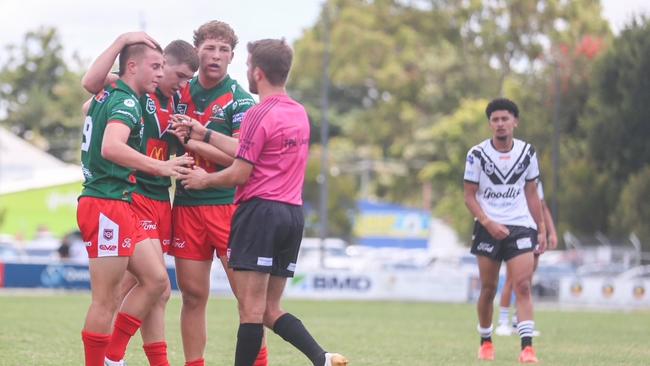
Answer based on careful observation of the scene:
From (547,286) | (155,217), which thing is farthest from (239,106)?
(547,286)

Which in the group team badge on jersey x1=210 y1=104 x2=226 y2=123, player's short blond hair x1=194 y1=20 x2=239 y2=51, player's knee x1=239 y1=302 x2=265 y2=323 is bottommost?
player's knee x1=239 y1=302 x2=265 y2=323

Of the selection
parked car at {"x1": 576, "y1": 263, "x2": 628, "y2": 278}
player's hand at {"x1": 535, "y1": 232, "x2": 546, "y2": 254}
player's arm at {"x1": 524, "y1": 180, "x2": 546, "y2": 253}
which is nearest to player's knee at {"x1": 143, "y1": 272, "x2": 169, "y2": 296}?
player's arm at {"x1": 524, "y1": 180, "x2": 546, "y2": 253}

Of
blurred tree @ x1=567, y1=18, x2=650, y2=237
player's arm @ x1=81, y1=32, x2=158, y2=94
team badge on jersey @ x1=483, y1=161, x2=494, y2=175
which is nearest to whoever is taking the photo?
player's arm @ x1=81, y1=32, x2=158, y2=94

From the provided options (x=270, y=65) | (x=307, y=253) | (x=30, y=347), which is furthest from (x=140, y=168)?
(x=307, y=253)

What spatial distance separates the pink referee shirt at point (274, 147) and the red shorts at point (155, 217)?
0.67 metres

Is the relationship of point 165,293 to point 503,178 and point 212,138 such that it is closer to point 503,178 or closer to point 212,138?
point 212,138

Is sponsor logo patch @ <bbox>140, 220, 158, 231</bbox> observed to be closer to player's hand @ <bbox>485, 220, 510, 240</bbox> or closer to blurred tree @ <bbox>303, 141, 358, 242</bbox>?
player's hand @ <bbox>485, 220, 510, 240</bbox>

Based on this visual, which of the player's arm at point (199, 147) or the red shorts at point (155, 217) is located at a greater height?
the player's arm at point (199, 147)

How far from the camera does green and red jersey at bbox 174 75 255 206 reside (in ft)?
27.6

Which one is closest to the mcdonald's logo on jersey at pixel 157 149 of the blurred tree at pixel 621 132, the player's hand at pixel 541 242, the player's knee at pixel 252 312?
the player's knee at pixel 252 312

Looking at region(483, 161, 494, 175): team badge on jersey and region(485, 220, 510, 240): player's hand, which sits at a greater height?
region(483, 161, 494, 175): team badge on jersey

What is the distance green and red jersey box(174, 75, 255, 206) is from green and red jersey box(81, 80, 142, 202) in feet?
1.88

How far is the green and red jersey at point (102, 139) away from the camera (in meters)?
7.77

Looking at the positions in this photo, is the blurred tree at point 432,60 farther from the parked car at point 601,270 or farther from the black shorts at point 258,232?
the black shorts at point 258,232
